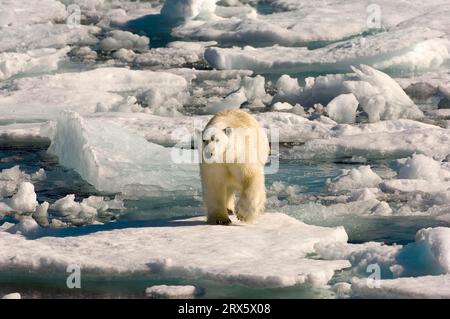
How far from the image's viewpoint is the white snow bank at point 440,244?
5535 millimetres

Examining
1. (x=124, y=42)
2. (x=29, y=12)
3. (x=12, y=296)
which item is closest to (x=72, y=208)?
(x=12, y=296)

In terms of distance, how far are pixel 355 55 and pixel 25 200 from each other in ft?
22.1

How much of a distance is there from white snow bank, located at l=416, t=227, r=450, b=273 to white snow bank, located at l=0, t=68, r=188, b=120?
19.2ft

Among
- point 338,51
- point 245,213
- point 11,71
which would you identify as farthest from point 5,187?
point 338,51

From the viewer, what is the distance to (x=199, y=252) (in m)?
5.78

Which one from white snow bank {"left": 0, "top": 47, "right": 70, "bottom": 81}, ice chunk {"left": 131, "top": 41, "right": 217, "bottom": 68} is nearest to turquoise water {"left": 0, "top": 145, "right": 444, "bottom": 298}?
white snow bank {"left": 0, "top": 47, "right": 70, "bottom": 81}

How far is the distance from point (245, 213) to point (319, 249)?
684 mm

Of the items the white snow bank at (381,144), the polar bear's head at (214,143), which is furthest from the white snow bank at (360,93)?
the polar bear's head at (214,143)

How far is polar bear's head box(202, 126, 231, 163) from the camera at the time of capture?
19.6 ft

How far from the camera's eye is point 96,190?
8156mm

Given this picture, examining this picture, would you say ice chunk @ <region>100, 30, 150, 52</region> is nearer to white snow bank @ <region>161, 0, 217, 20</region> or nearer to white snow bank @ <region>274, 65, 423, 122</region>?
white snow bank @ <region>161, 0, 217, 20</region>
